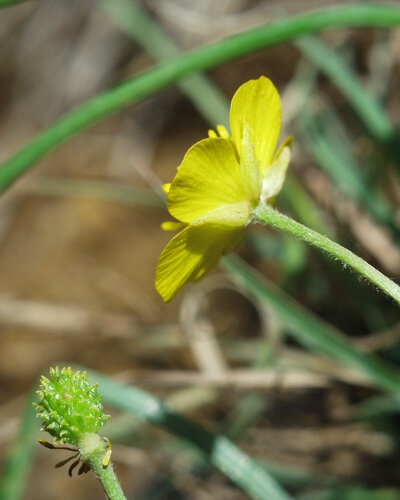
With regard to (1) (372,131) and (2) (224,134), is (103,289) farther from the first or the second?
(2) (224,134)

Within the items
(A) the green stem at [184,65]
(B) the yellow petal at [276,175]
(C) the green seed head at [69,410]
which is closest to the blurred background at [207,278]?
(A) the green stem at [184,65]

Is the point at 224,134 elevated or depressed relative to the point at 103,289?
depressed

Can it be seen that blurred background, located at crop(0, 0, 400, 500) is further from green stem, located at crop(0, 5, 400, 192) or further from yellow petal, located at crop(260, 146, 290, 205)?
yellow petal, located at crop(260, 146, 290, 205)

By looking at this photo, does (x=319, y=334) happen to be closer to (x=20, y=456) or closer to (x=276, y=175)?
(x=276, y=175)

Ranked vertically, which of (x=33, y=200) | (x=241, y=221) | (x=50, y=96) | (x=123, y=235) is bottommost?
(x=241, y=221)

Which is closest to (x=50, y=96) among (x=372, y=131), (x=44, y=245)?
(x=44, y=245)

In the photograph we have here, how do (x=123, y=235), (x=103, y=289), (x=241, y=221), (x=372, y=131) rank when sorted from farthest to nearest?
(x=123, y=235)
(x=103, y=289)
(x=372, y=131)
(x=241, y=221)

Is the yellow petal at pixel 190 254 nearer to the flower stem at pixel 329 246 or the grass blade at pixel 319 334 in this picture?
the flower stem at pixel 329 246
